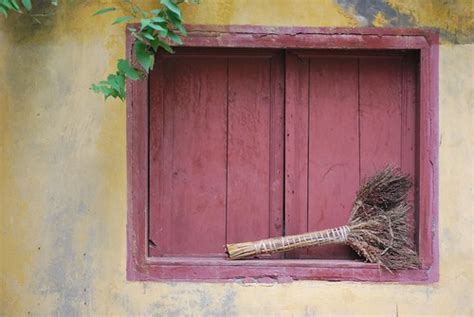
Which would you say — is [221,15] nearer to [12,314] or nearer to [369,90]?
[369,90]

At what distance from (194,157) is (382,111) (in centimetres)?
114

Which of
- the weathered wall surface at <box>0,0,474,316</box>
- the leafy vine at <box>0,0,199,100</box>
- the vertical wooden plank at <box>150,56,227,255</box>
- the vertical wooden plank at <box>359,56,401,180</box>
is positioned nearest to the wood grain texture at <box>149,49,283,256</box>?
the vertical wooden plank at <box>150,56,227,255</box>

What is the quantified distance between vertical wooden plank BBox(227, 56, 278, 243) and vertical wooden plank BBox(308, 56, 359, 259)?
0.27m

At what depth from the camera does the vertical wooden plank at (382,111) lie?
3721 mm

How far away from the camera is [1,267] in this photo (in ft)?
11.7

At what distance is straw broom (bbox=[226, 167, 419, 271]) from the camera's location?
354 cm

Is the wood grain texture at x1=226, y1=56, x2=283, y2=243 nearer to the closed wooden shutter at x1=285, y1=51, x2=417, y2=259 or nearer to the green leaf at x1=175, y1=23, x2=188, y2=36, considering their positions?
the closed wooden shutter at x1=285, y1=51, x2=417, y2=259

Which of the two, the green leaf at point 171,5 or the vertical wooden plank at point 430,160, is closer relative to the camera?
the green leaf at point 171,5

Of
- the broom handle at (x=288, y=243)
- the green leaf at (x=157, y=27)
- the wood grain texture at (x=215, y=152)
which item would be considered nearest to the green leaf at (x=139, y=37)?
the green leaf at (x=157, y=27)

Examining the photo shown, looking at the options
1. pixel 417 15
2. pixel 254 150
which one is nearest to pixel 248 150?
pixel 254 150

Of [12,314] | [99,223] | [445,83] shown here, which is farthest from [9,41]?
[445,83]

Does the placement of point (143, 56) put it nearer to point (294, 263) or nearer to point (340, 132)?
point (340, 132)

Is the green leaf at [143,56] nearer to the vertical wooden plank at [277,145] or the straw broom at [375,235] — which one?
the vertical wooden plank at [277,145]

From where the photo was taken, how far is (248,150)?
3740 millimetres
